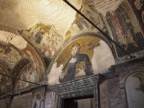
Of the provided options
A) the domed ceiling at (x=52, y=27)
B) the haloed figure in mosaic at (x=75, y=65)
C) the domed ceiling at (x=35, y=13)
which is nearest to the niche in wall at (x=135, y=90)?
the domed ceiling at (x=52, y=27)

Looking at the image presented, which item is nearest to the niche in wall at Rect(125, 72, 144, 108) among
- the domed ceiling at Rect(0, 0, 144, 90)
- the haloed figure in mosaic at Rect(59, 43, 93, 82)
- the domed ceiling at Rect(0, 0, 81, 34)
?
the domed ceiling at Rect(0, 0, 144, 90)

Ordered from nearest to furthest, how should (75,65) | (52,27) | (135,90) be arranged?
(135,90) → (75,65) → (52,27)

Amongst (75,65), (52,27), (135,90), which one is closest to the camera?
(135,90)

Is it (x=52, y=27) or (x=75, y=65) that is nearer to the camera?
(x=75, y=65)

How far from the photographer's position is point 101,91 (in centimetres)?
667

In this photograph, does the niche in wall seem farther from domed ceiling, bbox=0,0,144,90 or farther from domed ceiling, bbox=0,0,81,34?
domed ceiling, bbox=0,0,81,34

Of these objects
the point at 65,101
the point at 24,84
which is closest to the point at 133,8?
the point at 65,101

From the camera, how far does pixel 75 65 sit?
820 centimetres

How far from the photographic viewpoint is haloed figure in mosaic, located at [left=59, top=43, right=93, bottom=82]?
25.0 ft

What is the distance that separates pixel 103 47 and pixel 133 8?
6.42ft

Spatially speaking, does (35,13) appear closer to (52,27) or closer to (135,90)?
(52,27)

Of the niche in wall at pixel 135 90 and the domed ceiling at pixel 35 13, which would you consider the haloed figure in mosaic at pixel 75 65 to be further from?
the niche in wall at pixel 135 90

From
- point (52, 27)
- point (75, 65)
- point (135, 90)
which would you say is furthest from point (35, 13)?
point (135, 90)

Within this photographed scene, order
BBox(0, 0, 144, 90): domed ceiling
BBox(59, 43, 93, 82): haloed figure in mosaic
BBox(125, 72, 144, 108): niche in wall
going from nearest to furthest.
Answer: BBox(125, 72, 144, 108): niche in wall
BBox(0, 0, 144, 90): domed ceiling
BBox(59, 43, 93, 82): haloed figure in mosaic
